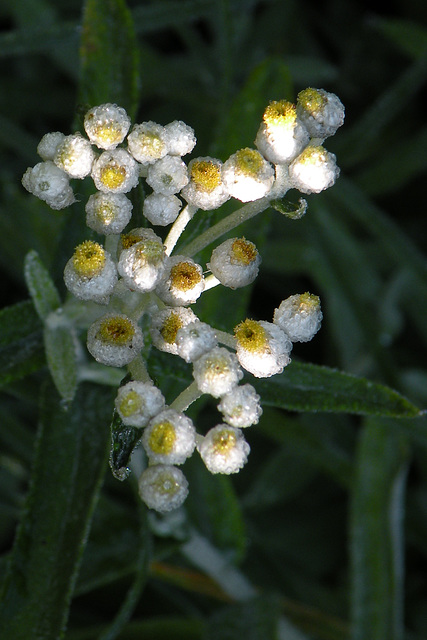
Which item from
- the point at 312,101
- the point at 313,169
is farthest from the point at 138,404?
the point at 312,101

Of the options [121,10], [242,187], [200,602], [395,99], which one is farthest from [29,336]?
[395,99]

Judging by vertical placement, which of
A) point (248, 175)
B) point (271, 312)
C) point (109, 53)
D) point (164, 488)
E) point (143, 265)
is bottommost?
point (164, 488)

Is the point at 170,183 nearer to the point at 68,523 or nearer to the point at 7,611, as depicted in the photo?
the point at 68,523

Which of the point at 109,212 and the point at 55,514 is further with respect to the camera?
the point at 55,514

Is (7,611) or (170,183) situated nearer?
(170,183)

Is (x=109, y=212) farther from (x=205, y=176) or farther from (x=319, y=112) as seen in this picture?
(x=319, y=112)

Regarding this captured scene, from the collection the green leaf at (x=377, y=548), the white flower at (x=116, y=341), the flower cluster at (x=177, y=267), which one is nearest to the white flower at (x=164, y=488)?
the flower cluster at (x=177, y=267)

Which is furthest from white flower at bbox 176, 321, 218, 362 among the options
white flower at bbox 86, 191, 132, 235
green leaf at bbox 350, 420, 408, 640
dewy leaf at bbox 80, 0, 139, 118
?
green leaf at bbox 350, 420, 408, 640

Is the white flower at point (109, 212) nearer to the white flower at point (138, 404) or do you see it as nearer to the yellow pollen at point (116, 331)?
the yellow pollen at point (116, 331)
